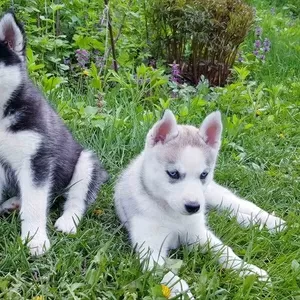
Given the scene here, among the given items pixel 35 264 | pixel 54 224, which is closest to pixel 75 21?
pixel 54 224

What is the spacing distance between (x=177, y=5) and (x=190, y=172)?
3.63m

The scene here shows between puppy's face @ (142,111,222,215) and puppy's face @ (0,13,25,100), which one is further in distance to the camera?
puppy's face @ (0,13,25,100)

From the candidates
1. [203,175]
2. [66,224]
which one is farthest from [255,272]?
[66,224]

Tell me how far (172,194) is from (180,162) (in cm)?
19

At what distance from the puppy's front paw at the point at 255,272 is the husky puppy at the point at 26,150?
1063 millimetres

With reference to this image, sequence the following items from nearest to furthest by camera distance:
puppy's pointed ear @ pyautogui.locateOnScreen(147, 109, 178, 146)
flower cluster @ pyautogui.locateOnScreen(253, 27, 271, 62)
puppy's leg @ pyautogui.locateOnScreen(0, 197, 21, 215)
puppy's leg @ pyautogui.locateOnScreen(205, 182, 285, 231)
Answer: puppy's pointed ear @ pyautogui.locateOnScreen(147, 109, 178, 146), puppy's leg @ pyautogui.locateOnScreen(0, 197, 21, 215), puppy's leg @ pyautogui.locateOnScreen(205, 182, 285, 231), flower cluster @ pyautogui.locateOnScreen(253, 27, 271, 62)

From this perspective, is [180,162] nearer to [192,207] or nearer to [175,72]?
[192,207]

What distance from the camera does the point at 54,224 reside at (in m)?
3.63

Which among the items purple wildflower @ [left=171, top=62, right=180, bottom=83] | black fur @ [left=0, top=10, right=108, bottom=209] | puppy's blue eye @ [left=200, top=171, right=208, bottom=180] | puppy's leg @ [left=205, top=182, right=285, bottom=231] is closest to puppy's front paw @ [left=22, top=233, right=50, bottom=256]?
black fur @ [left=0, top=10, right=108, bottom=209]

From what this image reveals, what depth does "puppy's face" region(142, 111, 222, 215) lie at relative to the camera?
3.17m

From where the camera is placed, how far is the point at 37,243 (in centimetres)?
321

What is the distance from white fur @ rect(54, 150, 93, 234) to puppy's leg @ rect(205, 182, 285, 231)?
34.0 inches

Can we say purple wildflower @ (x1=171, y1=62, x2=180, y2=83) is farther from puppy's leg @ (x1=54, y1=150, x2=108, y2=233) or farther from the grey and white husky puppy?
the grey and white husky puppy

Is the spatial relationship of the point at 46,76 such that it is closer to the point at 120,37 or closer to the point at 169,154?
the point at 120,37
